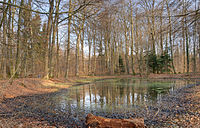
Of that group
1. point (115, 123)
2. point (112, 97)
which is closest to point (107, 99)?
point (112, 97)

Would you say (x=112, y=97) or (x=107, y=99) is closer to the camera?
(x=107, y=99)

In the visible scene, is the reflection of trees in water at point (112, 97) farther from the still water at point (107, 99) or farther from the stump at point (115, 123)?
the stump at point (115, 123)

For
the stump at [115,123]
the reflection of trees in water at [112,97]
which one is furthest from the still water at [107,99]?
the stump at [115,123]

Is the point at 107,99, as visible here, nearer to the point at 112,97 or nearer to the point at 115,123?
the point at 112,97

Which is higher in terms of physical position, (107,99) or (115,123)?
(115,123)

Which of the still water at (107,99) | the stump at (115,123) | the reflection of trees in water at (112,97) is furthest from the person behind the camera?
the reflection of trees in water at (112,97)

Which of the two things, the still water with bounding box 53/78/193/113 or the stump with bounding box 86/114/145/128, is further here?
the still water with bounding box 53/78/193/113

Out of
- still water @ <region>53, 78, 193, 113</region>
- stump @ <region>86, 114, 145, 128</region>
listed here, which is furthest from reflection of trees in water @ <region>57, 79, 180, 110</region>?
stump @ <region>86, 114, 145, 128</region>

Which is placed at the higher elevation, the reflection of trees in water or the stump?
the stump

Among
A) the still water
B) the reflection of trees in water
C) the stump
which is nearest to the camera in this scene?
the stump

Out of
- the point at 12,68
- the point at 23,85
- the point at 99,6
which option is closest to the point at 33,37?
the point at 99,6

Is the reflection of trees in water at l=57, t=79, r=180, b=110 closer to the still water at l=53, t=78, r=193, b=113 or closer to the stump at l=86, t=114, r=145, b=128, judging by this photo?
the still water at l=53, t=78, r=193, b=113

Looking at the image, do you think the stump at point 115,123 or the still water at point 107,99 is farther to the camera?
the still water at point 107,99

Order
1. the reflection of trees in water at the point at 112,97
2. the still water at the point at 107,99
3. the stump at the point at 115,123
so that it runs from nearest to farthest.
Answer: the stump at the point at 115,123
the still water at the point at 107,99
the reflection of trees in water at the point at 112,97
